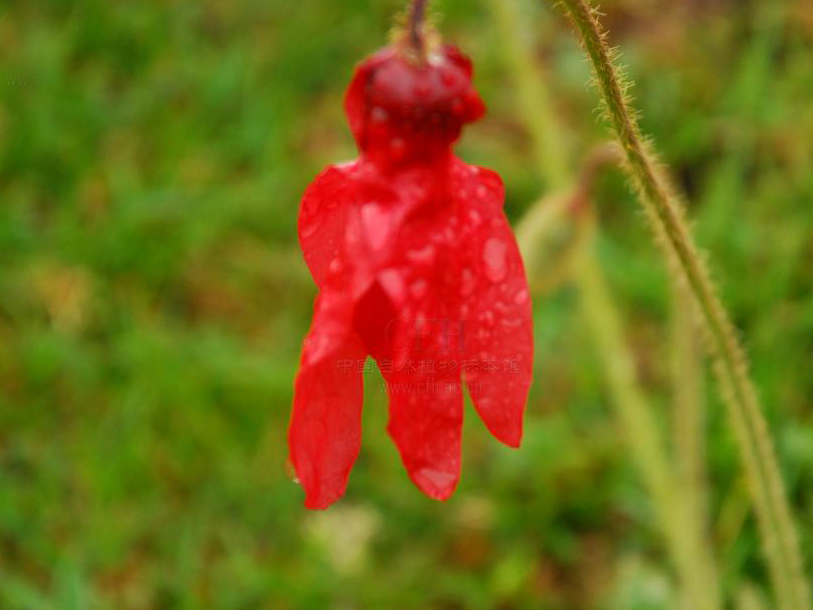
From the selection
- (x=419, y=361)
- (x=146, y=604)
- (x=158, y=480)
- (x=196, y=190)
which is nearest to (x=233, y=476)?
(x=158, y=480)

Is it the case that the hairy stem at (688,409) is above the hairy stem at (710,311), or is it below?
below

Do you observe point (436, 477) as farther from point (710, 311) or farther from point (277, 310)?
point (277, 310)

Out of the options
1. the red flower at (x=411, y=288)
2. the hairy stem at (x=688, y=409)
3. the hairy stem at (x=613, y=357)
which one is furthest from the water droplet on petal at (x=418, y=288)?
the hairy stem at (x=688, y=409)

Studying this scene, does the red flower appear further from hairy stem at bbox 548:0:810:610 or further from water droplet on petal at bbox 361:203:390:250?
hairy stem at bbox 548:0:810:610

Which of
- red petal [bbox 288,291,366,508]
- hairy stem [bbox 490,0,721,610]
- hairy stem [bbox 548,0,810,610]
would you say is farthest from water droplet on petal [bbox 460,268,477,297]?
hairy stem [bbox 490,0,721,610]

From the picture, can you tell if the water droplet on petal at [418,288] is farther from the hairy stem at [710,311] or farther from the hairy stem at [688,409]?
the hairy stem at [688,409]

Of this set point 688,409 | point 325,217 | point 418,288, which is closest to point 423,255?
point 418,288

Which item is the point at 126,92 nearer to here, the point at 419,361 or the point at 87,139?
the point at 87,139
